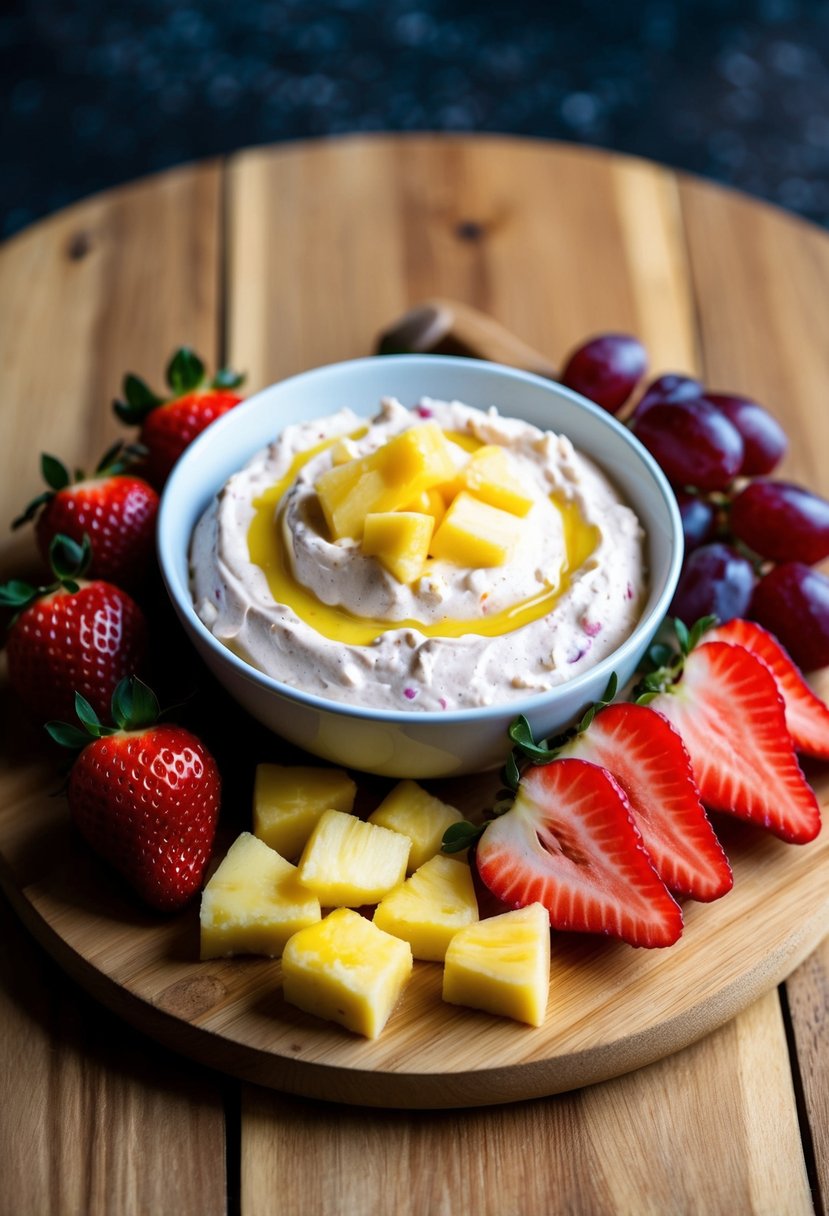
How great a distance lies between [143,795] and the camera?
2049mm

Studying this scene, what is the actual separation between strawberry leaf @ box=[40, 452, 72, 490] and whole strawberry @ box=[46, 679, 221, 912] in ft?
2.04

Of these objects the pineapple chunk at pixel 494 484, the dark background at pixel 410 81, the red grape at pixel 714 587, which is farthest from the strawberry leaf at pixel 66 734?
the dark background at pixel 410 81

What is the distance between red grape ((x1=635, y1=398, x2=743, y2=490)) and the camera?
2627 millimetres

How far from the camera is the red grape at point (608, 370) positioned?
113 inches

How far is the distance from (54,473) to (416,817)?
1013mm

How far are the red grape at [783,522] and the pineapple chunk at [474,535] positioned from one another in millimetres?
595

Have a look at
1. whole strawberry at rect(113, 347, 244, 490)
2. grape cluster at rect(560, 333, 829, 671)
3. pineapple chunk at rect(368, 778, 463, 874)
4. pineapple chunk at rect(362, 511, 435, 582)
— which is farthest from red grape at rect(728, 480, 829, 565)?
whole strawberry at rect(113, 347, 244, 490)

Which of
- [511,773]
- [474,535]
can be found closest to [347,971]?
[511,773]

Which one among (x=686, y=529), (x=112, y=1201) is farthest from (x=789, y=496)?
(x=112, y=1201)

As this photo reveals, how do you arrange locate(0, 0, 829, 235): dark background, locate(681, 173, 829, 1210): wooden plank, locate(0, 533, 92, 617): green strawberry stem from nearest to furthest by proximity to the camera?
1. locate(0, 533, 92, 617): green strawberry stem
2. locate(681, 173, 829, 1210): wooden plank
3. locate(0, 0, 829, 235): dark background

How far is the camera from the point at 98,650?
2.32m

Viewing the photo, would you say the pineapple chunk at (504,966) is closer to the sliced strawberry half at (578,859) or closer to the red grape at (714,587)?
the sliced strawberry half at (578,859)

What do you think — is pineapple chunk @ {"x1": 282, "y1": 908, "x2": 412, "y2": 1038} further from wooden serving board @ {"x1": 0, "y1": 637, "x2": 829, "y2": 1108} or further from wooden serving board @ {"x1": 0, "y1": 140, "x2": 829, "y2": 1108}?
wooden serving board @ {"x1": 0, "y1": 140, "x2": 829, "y2": 1108}

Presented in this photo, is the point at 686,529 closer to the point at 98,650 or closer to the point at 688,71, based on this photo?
the point at 98,650
